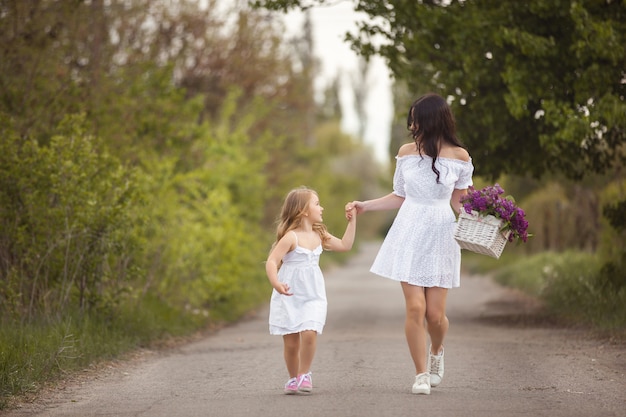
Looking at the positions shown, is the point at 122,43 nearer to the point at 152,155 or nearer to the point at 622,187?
the point at 152,155

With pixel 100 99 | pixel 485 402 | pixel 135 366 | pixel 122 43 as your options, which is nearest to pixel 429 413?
pixel 485 402

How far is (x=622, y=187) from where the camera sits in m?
19.3

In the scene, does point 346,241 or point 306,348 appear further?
point 346,241

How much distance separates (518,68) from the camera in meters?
14.5

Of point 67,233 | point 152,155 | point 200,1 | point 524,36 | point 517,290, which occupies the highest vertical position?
point 200,1

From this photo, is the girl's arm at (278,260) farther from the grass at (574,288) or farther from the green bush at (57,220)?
the grass at (574,288)

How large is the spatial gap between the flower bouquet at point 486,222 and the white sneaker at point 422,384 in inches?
40.3

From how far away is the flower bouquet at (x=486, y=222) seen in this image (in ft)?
27.4

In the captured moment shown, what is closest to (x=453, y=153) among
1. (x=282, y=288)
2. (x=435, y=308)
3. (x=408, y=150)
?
(x=408, y=150)

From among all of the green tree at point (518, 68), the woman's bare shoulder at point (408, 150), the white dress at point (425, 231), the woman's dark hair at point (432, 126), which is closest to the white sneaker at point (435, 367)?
the white dress at point (425, 231)

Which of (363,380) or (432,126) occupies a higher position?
(432,126)

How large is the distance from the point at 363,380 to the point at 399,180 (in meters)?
1.73

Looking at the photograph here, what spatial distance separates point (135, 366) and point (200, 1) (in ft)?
55.7

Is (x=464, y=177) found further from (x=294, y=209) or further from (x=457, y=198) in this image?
(x=294, y=209)
